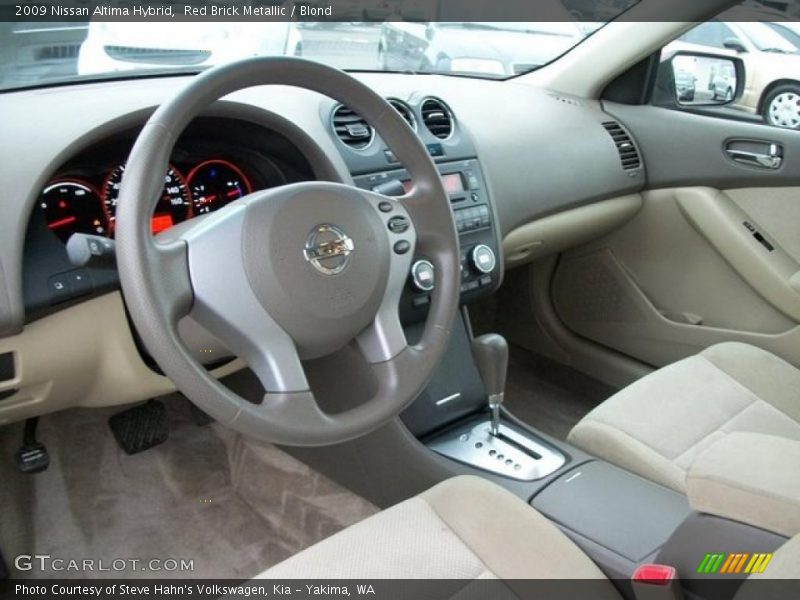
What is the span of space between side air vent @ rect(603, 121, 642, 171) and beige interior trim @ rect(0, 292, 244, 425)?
139cm

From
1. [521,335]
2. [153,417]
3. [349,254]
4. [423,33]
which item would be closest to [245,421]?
[349,254]

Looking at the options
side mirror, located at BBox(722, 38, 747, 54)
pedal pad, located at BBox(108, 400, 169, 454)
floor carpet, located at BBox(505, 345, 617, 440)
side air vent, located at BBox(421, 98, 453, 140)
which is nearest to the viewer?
side air vent, located at BBox(421, 98, 453, 140)

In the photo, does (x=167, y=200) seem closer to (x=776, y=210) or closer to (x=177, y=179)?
(x=177, y=179)

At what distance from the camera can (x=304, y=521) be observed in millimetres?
1875

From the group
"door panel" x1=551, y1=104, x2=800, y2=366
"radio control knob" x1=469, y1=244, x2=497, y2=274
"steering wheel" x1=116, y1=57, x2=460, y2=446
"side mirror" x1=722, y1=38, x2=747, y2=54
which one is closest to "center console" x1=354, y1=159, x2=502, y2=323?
"radio control knob" x1=469, y1=244, x2=497, y2=274

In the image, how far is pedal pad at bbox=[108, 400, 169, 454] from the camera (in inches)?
77.5

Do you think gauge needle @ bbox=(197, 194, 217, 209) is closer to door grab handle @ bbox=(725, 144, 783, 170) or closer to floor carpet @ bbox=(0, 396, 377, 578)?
floor carpet @ bbox=(0, 396, 377, 578)

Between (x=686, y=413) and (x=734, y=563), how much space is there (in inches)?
25.5

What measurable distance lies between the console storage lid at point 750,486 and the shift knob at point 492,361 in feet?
1.99

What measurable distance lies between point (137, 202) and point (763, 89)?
6.13ft

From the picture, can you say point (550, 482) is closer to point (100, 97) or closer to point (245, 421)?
point (245, 421)

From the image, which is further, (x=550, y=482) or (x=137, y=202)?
(x=550, y=482)

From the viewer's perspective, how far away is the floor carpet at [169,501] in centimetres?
181

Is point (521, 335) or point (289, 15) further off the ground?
point (289, 15)
